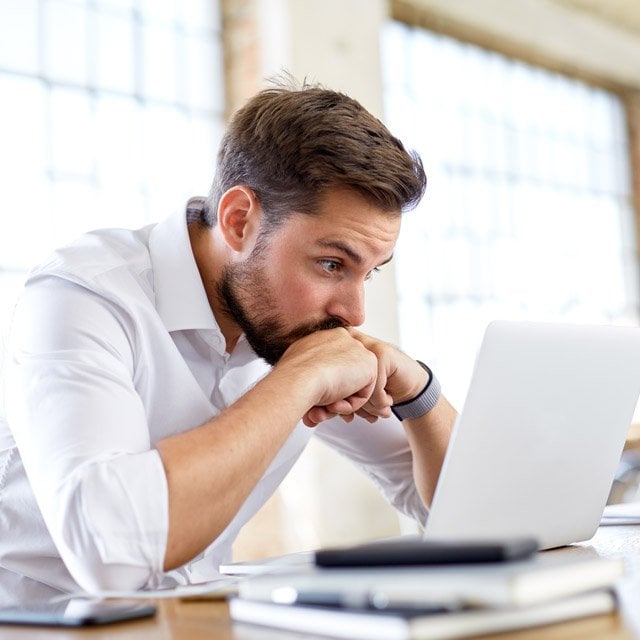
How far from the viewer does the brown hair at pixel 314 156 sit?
1692mm

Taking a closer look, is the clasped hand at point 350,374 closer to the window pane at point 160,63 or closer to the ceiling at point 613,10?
the window pane at point 160,63

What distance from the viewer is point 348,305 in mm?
1726

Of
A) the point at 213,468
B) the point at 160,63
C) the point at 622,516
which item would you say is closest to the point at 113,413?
the point at 213,468

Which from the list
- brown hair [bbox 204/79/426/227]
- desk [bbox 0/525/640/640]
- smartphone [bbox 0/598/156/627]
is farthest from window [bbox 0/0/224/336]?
desk [bbox 0/525/640/640]

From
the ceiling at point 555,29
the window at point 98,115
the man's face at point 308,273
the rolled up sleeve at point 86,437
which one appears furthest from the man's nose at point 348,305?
the ceiling at point 555,29

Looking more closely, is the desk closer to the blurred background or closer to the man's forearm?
the man's forearm

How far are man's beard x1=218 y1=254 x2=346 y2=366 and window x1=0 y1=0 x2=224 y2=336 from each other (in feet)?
6.48

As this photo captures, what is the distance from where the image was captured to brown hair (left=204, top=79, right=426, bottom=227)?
66.6 inches

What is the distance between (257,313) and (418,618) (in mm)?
1098

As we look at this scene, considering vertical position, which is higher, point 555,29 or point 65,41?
point 555,29

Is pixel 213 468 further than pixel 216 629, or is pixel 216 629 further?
pixel 213 468

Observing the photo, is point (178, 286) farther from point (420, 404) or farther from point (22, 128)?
point (22, 128)

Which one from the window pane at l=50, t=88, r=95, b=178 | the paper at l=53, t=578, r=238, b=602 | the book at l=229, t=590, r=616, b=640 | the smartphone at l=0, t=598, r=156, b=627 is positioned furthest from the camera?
the window pane at l=50, t=88, r=95, b=178

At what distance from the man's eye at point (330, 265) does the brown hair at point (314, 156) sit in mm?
91
